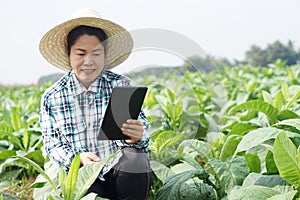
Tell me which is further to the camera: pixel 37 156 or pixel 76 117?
pixel 37 156

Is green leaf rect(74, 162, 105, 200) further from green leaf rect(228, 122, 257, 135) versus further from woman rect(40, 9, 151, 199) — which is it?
green leaf rect(228, 122, 257, 135)

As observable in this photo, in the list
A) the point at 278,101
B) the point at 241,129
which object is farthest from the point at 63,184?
the point at 278,101

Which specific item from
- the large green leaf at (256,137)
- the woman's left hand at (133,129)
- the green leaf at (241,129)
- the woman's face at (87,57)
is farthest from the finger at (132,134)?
the green leaf at (241,129)

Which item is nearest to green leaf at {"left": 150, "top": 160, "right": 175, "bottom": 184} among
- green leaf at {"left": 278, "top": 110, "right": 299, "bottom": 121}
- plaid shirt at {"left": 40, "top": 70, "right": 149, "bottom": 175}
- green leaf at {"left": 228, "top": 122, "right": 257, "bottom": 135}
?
plaid shirt at {"left": 40, "top": 70, "right": 149, "bottom": 175}

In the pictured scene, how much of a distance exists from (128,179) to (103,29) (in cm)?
77

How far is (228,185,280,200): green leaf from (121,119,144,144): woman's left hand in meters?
0.53

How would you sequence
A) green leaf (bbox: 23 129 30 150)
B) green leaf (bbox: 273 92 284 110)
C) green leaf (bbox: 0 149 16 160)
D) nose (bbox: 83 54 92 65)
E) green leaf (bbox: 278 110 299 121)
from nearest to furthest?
nose (bbox: 83 54 92 65) → green leaf (bbox: 278 110 299 121) → green leaf (bbox: 273 92 284 110) → green leaf (bbox: 0 149 16 160) → green leaf (bbox: 23 129 30 150)

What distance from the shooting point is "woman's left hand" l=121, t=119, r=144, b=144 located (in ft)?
8.51

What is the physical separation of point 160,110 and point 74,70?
1603mm

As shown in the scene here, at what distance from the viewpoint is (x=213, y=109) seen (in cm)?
568

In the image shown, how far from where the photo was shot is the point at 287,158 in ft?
7.57

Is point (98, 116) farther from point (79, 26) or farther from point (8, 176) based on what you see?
point (8, 176)

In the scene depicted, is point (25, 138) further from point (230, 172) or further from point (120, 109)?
point (230, 172)

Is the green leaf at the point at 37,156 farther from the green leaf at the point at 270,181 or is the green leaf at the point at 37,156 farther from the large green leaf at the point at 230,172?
the green leaf at the point at 270,181
